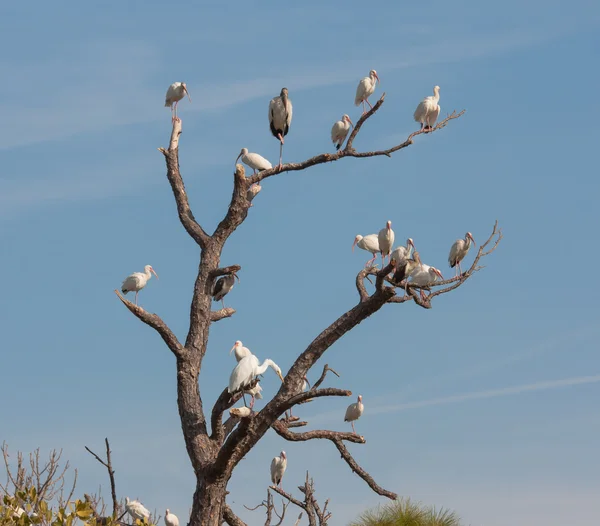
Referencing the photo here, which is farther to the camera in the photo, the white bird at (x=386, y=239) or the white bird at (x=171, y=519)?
the white bird at (x=171, y=519)

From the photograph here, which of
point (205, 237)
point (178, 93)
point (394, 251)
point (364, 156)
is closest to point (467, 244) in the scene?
point (394, 251)

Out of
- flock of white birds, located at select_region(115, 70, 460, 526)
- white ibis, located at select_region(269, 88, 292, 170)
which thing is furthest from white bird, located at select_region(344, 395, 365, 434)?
white ibis, located at select_region(269, 88, 292, 170)

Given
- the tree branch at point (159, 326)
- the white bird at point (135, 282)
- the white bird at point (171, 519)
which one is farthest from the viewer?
the white bird at point (171, 519)

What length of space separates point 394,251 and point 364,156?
168 centimetres

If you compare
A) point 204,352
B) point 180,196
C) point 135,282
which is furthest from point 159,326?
point 135,282

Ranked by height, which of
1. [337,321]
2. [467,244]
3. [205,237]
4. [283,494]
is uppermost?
[467,244]

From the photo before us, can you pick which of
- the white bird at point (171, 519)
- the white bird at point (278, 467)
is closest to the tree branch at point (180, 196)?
the white bird at point (278, 467)

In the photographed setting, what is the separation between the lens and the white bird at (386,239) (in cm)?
1350

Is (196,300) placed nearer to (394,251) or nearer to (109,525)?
(394,251)

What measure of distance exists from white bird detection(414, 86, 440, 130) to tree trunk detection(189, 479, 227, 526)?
8269mm

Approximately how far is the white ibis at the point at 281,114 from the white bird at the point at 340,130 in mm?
1434

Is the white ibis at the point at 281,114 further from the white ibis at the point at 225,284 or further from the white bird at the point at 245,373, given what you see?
the white bird at the point at 245,373

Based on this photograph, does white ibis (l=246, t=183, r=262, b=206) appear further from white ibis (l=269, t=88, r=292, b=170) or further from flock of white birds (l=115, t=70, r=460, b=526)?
white ibis (l=269, t=88, r=292, b=170)

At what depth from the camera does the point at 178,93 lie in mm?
17469
